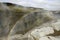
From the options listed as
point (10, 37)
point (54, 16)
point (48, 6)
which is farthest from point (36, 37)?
point (48, 6)

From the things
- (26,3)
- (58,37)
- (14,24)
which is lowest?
(58,37)

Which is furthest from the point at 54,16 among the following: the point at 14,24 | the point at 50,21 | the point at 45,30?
the point at 14,24

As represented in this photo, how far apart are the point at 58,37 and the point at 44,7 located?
35 centimetres

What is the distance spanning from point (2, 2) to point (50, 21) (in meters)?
0.45

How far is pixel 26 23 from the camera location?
95cm

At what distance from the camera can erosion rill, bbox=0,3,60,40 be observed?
2.87 feet

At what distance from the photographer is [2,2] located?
1097 millimetres

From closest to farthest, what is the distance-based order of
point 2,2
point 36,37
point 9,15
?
1. point 36,37
2. point 9,15
3. point 2,2

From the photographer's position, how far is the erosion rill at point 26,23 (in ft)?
2.87

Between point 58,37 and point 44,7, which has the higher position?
point 44,7

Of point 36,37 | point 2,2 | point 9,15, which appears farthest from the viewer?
point 2,2

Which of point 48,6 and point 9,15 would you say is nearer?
point 9,15

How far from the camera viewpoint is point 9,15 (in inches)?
38.7

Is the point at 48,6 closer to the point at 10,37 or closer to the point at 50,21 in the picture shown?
Answer: the point at 50,21
